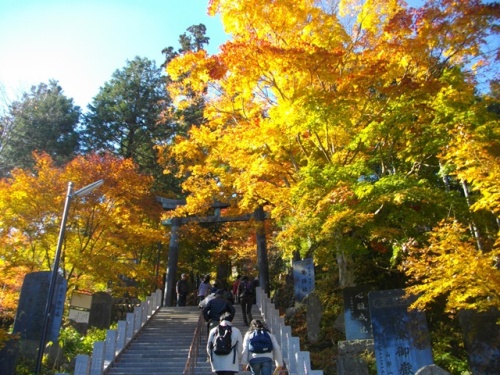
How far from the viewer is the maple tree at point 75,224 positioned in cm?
1382

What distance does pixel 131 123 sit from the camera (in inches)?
1111

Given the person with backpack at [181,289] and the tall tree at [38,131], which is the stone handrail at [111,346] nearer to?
the person with backpack at [181,289]

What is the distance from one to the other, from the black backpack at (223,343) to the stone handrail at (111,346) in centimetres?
364

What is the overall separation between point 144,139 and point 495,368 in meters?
23.9

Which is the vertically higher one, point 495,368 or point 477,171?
point 477,171

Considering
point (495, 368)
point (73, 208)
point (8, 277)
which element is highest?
point (73, 208)

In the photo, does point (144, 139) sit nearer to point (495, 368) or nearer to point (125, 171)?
point (125, 171)

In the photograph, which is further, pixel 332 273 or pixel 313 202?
pixel 332 273

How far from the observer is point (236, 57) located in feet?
37.7

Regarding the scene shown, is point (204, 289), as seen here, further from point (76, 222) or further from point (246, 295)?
point (76, 222)

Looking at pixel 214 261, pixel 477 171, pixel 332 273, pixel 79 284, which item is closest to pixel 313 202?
pixel 477 171

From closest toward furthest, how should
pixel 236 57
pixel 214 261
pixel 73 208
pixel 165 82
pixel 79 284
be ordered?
pixel 236 57 < pixel 73 208 < pixel 79 284 < pixel 214 261 < pixel 165 82

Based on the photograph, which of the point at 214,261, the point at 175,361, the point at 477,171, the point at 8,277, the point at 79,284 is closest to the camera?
the point at 477,171

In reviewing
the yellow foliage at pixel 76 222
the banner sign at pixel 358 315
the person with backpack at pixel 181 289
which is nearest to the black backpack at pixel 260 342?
the banner sign at pixel 358 315
